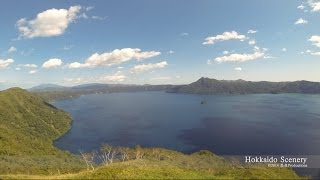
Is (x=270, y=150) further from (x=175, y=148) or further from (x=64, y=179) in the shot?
(x=64, y=179)

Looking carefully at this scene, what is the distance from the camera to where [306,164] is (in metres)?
132

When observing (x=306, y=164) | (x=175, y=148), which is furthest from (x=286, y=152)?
(x=175, y=148)

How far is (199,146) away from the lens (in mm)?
189750

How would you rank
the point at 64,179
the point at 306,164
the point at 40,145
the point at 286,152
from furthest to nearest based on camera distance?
1. the point at 40,145
2. the point at 286,152
3. the point at 306,164
4. the point at 64,179

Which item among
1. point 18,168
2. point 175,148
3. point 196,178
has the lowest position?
point 175,148

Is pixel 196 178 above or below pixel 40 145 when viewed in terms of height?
above

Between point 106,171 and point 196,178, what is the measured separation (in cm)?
1104

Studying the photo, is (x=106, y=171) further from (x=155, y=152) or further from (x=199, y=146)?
(x=199, y=146)

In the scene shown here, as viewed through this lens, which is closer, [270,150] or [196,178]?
[196,178]

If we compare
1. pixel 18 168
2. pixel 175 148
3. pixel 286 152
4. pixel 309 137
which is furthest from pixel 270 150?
pixel 18 168

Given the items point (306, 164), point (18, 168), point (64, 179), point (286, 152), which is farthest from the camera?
point (286, 152)

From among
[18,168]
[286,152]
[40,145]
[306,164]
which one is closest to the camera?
[18,168]

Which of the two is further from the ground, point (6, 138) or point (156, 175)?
point (156, 175)

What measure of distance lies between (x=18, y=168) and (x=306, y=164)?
110m
